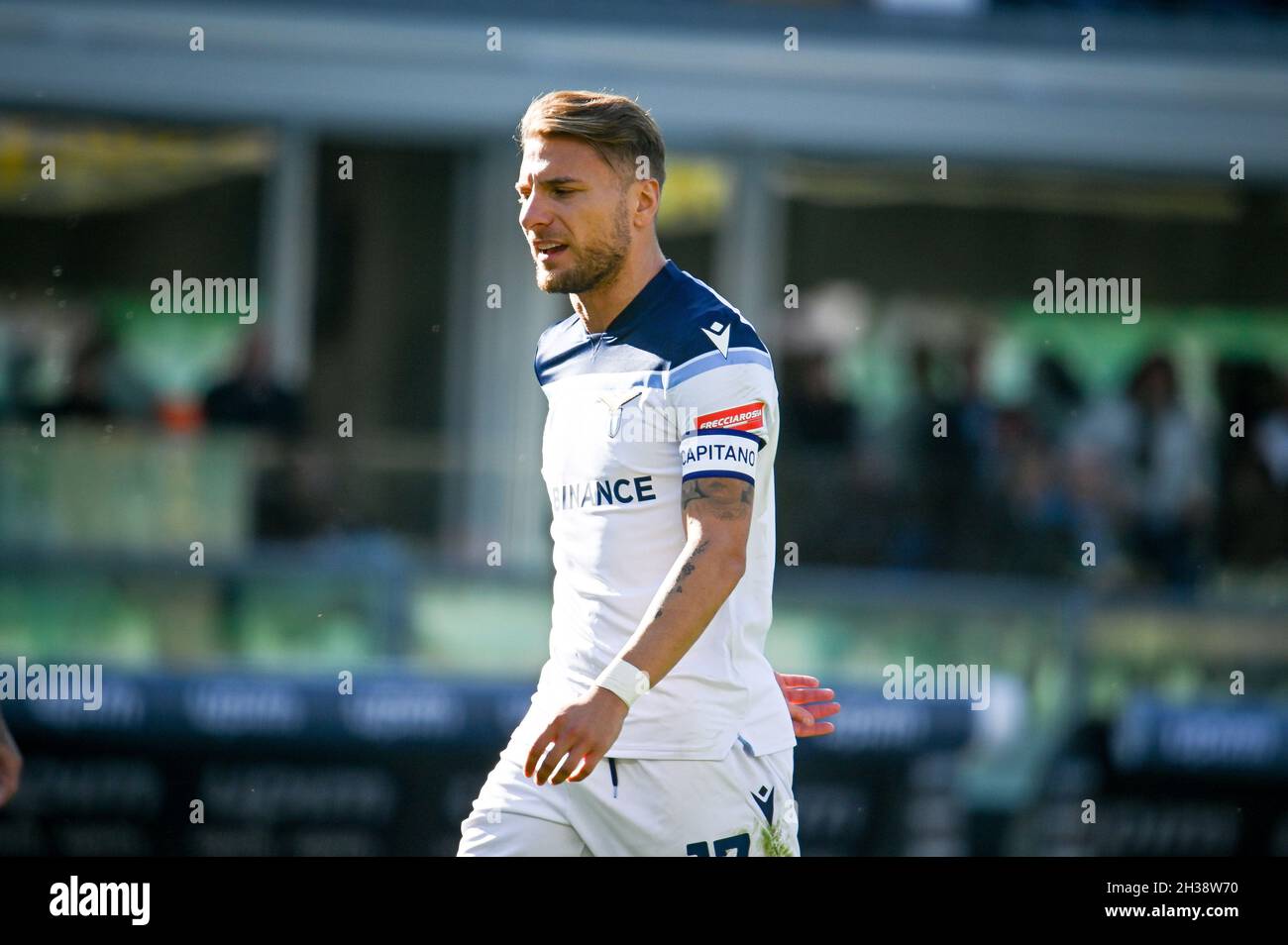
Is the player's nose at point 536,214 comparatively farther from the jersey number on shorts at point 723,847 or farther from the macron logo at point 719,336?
the jersey number on shorts at point 723,847

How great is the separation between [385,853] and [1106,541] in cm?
450

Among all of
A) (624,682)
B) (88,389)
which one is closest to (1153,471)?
(88,389)

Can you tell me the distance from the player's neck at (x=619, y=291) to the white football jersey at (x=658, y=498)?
2 centimetres

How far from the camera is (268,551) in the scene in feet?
34.2

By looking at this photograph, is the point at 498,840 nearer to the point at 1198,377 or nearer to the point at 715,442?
the point at 715,442

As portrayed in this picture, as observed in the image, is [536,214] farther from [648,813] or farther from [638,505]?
[648,813]

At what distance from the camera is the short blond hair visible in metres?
4.48

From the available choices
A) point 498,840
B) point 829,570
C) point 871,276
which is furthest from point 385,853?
point 871,276

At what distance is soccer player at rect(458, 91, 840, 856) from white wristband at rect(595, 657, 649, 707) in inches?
9.0

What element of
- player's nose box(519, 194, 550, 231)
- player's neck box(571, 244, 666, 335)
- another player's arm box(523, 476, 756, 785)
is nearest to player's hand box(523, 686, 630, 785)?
another player's arm box(523, 476, 756, 785)

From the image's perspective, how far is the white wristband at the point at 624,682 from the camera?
412cm

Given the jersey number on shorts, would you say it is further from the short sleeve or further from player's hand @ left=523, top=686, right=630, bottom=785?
the short sleeve

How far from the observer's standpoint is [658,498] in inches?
176

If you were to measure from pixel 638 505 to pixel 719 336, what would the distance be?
42cm
